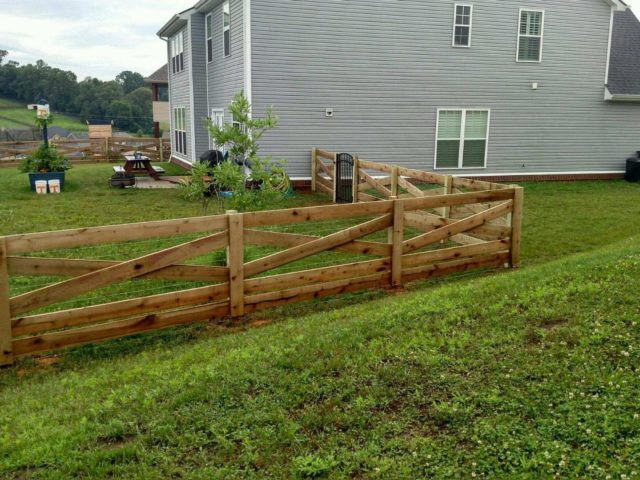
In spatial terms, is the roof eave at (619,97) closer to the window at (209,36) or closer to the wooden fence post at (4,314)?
the window at (209,36)

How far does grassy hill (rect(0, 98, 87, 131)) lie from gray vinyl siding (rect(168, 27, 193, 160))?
51812 millimetres

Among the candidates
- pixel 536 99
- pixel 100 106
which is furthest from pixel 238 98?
pixel 100 106

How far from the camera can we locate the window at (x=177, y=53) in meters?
24.4

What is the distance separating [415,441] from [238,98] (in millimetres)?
6461

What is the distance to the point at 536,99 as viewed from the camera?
19.8 meters

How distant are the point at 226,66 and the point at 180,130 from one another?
790 centimetres

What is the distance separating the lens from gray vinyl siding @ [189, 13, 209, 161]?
21.8 meters

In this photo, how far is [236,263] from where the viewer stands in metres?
7.00

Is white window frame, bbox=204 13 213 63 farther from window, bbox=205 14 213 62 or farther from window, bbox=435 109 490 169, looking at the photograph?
window, bbox=435 109 490 169

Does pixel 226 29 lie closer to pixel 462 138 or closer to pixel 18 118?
pixel 462 138

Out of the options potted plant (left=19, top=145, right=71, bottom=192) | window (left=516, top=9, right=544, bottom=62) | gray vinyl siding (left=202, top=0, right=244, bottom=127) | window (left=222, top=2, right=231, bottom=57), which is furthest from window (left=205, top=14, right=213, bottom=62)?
window (left=516, top=9, right=544, bottom=62)

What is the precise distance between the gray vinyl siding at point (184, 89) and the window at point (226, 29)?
351 centimetres

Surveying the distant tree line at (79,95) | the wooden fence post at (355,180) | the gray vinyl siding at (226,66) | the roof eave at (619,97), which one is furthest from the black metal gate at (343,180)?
the distant tree line at (79,95)

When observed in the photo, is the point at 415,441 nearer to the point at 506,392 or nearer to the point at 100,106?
the point at 506,392
